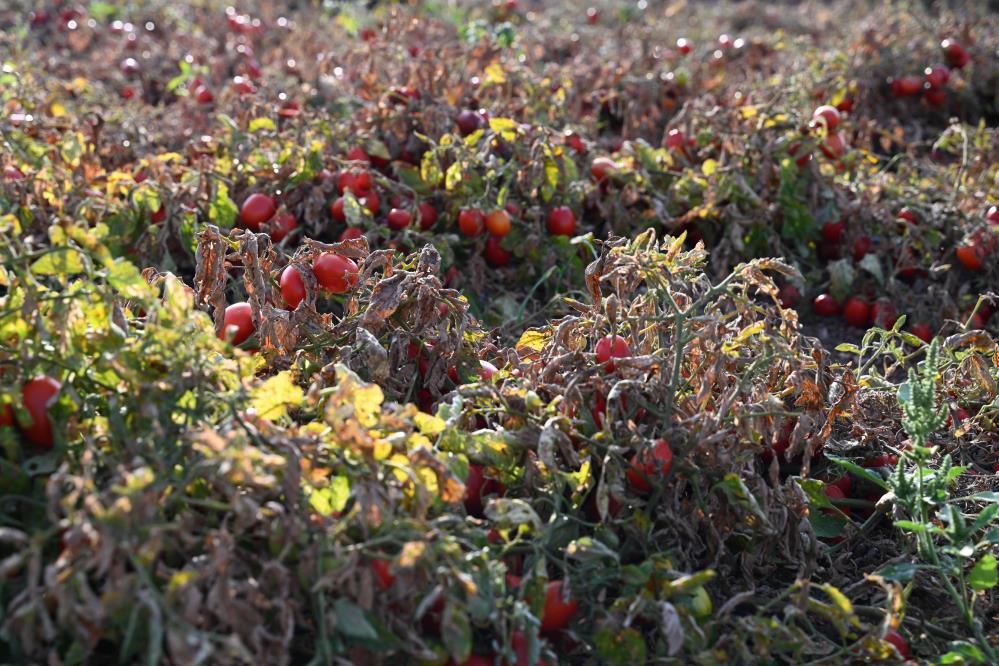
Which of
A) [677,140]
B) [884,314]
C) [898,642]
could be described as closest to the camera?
[898,642]

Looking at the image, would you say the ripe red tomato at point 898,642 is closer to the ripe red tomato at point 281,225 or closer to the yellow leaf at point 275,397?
the yellow leaf at point 275,397

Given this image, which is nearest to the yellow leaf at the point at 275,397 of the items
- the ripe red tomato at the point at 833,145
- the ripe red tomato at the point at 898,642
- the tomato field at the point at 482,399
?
the tomato field at the point at 482,399

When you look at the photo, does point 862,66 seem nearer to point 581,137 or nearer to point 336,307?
point 581,137

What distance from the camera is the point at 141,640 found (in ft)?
4.71

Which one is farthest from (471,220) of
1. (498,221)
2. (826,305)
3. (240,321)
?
(826,305)

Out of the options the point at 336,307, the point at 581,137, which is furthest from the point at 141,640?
the point at 581,137

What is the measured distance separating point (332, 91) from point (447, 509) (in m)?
3.12

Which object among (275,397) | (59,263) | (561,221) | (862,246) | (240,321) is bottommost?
(862,246)

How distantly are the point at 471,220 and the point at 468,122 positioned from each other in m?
0.59

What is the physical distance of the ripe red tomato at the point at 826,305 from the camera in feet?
11.5

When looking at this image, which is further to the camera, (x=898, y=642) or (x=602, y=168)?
(x=602, y=168)

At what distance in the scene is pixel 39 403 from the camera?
162 cm

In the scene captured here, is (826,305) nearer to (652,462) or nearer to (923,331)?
(923,331)

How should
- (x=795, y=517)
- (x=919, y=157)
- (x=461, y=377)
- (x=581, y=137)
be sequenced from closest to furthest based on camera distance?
(x=795, y=517) < (x=461, y=377) < (x=581, y=137) < (x=919, y=157)
